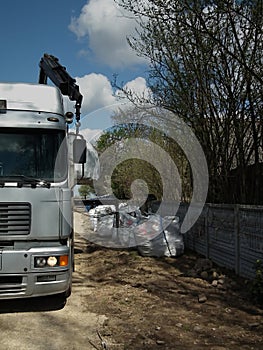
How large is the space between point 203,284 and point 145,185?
11876 mm

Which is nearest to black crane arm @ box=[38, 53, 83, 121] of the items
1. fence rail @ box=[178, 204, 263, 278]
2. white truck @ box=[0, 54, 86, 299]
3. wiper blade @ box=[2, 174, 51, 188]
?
white truck @ box=[0, 54, 86, 299]

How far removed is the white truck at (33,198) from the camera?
5.20 meters

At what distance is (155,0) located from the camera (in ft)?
24.3

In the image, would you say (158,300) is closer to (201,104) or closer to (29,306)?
(29,306)

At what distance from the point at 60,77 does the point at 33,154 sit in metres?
3.67

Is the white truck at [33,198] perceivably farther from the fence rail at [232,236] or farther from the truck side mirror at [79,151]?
the fence rail at [232,236]

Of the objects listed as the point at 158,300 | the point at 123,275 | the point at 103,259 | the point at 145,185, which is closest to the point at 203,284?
the point at 158,300

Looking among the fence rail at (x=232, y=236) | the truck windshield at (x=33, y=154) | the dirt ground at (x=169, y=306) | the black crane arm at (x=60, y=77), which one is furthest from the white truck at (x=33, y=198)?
the fence rail at (x=232, y=236)

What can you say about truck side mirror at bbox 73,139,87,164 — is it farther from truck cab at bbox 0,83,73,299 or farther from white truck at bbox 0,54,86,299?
truck cab at bbox 0,83,73,299

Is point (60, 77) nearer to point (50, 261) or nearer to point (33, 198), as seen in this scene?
point (33, 198)

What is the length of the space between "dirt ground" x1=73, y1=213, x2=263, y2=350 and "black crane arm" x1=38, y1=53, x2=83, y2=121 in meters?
3.21

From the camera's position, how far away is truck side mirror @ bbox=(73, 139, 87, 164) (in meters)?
6.02

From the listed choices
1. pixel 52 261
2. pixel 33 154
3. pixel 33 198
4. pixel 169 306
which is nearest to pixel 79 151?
pixel 33 154

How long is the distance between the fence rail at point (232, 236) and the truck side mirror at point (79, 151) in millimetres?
3049
